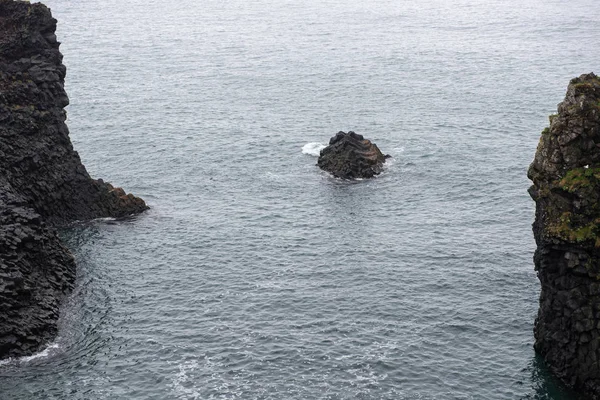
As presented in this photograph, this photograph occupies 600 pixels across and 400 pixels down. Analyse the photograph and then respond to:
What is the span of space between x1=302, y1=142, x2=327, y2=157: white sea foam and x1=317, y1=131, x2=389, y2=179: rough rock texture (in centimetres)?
720

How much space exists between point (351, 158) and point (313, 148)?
56.9ft

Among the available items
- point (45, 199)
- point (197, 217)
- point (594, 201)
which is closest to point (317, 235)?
point (197, 217)

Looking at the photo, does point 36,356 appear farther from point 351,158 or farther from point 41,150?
point 351,158

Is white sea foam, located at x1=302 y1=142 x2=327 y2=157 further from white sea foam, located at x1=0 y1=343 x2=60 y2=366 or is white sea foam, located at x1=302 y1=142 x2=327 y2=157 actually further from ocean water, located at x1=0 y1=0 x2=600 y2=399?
white sea foam, located at x1=0 y1=343 x2=60 y2=366

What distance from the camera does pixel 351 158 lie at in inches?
5920

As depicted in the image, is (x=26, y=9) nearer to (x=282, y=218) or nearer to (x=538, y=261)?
(x=282, y=218)

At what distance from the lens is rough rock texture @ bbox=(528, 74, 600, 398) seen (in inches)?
3406

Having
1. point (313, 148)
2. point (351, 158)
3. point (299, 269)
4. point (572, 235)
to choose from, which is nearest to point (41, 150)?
point (299, 269)

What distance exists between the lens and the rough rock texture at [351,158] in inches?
5881

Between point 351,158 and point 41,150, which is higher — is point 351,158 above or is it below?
below

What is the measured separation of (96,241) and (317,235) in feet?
106

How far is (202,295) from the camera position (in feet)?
360

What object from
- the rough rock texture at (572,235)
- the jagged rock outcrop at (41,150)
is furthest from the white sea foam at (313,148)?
the rough rock texture at (572,235)

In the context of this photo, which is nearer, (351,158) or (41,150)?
(41,150)
